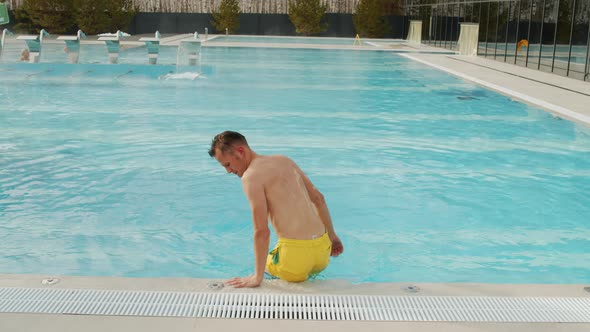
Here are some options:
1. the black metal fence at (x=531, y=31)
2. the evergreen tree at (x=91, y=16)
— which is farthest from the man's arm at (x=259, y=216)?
the evergreen tree at (x=91, y=16)

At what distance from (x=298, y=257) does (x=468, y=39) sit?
24.0 m

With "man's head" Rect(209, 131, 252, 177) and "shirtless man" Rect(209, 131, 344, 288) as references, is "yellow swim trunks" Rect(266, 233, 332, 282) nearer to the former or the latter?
"shirtless man" Rect(209, 131, 344, 288)

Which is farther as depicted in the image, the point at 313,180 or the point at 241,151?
the point at 313,180

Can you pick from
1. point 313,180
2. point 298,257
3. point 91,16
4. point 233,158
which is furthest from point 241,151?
point 91,16

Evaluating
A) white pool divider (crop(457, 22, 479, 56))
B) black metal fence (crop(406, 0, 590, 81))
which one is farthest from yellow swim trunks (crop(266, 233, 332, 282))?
white pool divider (crop(457, 22, 479, 56))

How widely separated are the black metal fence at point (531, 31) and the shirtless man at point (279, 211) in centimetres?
1365

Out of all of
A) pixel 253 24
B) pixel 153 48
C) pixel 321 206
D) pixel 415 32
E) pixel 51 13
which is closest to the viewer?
pixel 321 206

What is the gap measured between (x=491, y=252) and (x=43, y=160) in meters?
5.22

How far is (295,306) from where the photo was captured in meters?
3.19

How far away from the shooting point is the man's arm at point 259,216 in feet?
11.3

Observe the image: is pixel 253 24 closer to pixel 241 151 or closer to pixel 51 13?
pixel 51 13

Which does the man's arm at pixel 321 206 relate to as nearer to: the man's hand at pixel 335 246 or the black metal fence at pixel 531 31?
the man's hand at pixel 335 246

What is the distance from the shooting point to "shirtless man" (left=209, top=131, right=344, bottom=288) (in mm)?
3455

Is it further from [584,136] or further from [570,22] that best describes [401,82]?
[584,136]
